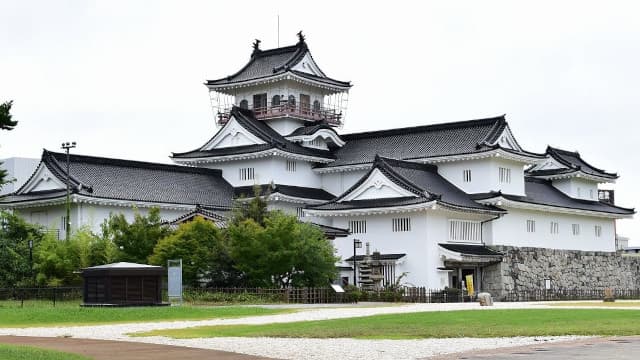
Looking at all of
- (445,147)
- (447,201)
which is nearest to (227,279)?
(447,201)

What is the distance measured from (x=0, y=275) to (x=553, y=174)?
143ft

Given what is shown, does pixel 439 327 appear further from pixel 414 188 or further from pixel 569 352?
pixel 414 188

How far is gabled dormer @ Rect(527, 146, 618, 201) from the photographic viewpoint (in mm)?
80875

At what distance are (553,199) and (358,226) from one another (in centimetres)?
1775

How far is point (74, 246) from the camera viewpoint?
187ft

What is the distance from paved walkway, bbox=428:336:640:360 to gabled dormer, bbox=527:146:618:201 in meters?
56.9

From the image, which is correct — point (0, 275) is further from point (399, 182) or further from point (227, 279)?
point (399, 182)

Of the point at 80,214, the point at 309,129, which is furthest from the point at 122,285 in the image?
the point at 309,129

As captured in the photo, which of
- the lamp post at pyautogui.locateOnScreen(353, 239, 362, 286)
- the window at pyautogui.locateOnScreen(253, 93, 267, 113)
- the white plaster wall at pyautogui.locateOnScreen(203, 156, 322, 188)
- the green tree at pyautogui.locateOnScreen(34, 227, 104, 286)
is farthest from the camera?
the window at pyautogui.locateOnScreen(253, 93, 267, 113)

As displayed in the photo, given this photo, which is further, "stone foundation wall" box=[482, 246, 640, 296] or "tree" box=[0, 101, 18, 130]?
"stone foundation wall" box=[482, 246, 640, 296]

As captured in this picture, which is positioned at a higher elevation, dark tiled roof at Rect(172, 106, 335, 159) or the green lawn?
dark tiled roof at Rect(172, 106, 335, 159)

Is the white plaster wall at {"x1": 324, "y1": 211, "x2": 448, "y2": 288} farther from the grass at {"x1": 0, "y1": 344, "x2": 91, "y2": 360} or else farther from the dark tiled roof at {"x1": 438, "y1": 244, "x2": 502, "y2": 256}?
the grass at {"x1": 0, "y1": 344, "x2": 91, "y2": 360}

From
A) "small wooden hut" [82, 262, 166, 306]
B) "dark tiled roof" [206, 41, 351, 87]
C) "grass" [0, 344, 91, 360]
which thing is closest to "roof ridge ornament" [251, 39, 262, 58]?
"dark tiled roof" [206, 41, 351, 87]

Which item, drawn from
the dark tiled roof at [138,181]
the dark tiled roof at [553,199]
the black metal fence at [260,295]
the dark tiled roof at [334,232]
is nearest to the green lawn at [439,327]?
the black metal fence at [260,295]
